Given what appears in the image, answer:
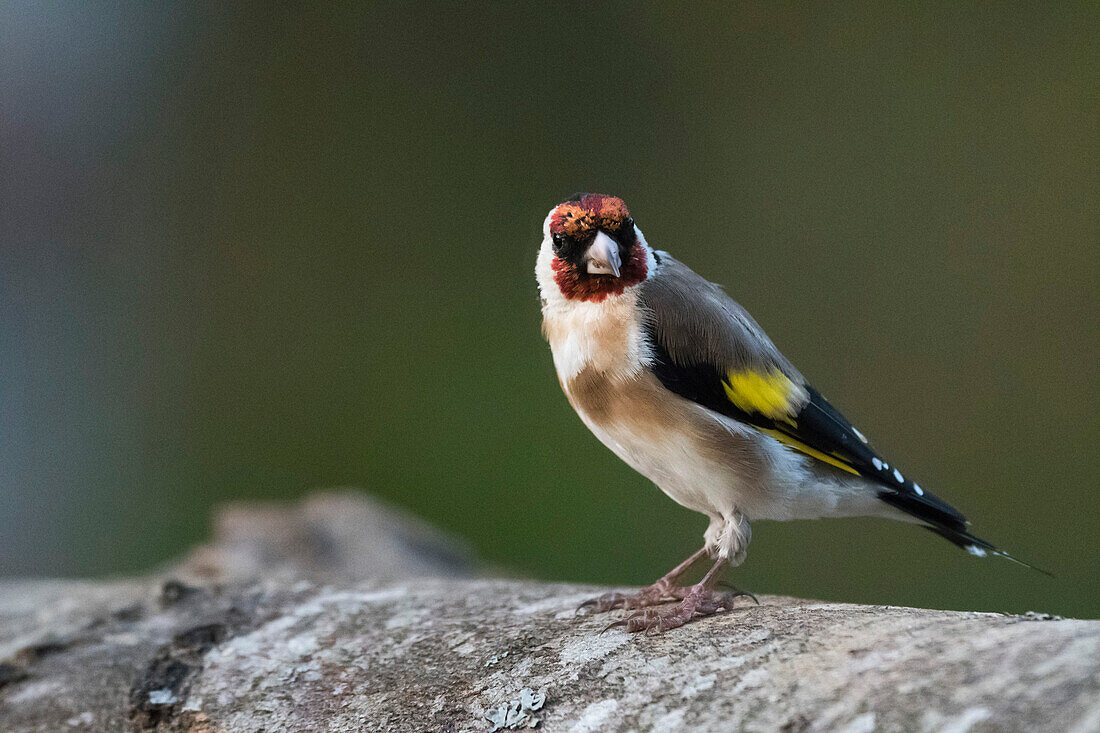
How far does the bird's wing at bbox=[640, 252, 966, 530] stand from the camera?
167 cm

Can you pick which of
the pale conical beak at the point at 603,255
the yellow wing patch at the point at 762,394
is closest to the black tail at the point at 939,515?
the yellow wing patch at the point at 762,394

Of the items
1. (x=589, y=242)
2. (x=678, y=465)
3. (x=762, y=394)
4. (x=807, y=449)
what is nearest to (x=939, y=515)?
(x=807, y=449)

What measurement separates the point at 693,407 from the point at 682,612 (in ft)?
1.23

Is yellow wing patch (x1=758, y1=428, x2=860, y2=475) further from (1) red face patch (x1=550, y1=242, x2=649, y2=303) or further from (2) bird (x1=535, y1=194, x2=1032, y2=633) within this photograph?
(1) red face patch (x1=550, y1=242, x2=649, y2=303)

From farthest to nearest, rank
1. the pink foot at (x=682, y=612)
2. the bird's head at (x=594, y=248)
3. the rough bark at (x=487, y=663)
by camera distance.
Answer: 1. the bird's head at (x=594, y=248)
2. the pink foot at (x=682, y=612)
3. the rough bark at (x=487, y=663)

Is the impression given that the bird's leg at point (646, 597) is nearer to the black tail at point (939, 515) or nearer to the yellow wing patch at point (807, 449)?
the yellow wing patch at point (807, 449)

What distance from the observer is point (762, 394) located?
5.60 feet

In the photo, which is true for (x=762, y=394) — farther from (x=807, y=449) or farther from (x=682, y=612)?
(x=682, y=612)

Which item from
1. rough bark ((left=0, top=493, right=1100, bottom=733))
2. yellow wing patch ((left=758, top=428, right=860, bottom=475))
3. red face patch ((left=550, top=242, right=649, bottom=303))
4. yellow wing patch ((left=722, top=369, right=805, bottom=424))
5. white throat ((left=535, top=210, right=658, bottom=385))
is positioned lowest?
rough bark ((left=0, top=493, right=1100, bottom=733))

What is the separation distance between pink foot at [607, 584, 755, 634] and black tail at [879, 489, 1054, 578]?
0.40 metres

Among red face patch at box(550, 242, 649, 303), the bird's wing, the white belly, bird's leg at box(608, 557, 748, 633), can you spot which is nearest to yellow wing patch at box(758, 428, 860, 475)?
the bird's wing

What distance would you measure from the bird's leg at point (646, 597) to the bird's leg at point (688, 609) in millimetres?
32

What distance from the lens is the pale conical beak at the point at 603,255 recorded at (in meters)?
1.63

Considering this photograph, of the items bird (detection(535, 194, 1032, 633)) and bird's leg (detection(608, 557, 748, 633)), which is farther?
bird (detection(535, 194, 1032, 633))
